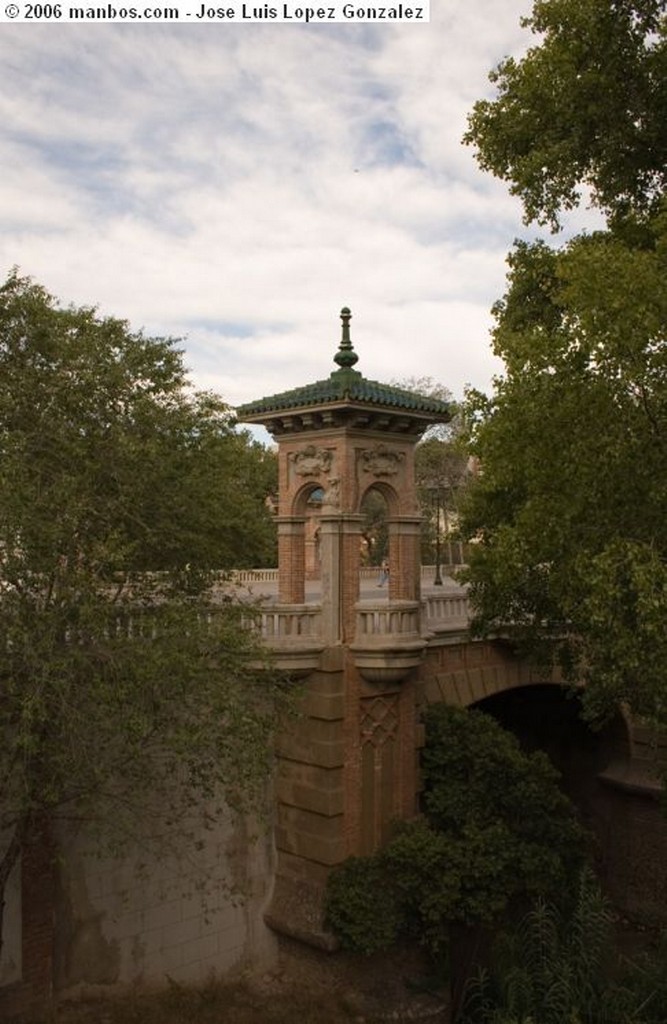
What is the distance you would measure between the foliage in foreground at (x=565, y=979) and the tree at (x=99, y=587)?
7037 mm

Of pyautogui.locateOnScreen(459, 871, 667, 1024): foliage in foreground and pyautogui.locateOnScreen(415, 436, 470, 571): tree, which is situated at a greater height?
pyautogui.locateOnScreen(415, 436, 470, 571): tree

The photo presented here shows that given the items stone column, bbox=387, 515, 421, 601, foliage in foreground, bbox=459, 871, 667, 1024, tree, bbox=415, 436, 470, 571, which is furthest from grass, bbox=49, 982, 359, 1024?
tree, bbox=415, 436, 470, 571

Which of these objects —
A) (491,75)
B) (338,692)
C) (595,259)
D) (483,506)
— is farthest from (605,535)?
(491,75)

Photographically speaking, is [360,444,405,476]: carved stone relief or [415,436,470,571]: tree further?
[415,436,470,571]: tree

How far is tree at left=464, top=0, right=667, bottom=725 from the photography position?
10.2m

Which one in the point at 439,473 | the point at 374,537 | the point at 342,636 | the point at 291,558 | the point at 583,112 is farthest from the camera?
the point at 374,537

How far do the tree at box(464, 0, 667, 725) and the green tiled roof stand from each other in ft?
6.78

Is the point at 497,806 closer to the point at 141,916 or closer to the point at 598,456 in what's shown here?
the point at 141,916

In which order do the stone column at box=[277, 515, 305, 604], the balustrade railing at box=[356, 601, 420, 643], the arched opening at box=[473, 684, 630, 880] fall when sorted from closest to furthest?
1. the balustrade railing at box=[356, 601, 420, 643]
2. the stone column at box=[277, 515, 305, 604]
3. the arched opening at box=[473, 684, 630, 880]

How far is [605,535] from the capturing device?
1115cm

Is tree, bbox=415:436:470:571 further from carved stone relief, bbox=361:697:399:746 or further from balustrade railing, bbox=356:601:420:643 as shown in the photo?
balustrade railing, bbox=356:601:420:643

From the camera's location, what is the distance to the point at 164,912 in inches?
575

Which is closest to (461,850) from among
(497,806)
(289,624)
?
(497,806)

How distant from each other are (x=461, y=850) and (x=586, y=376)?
345 inches
